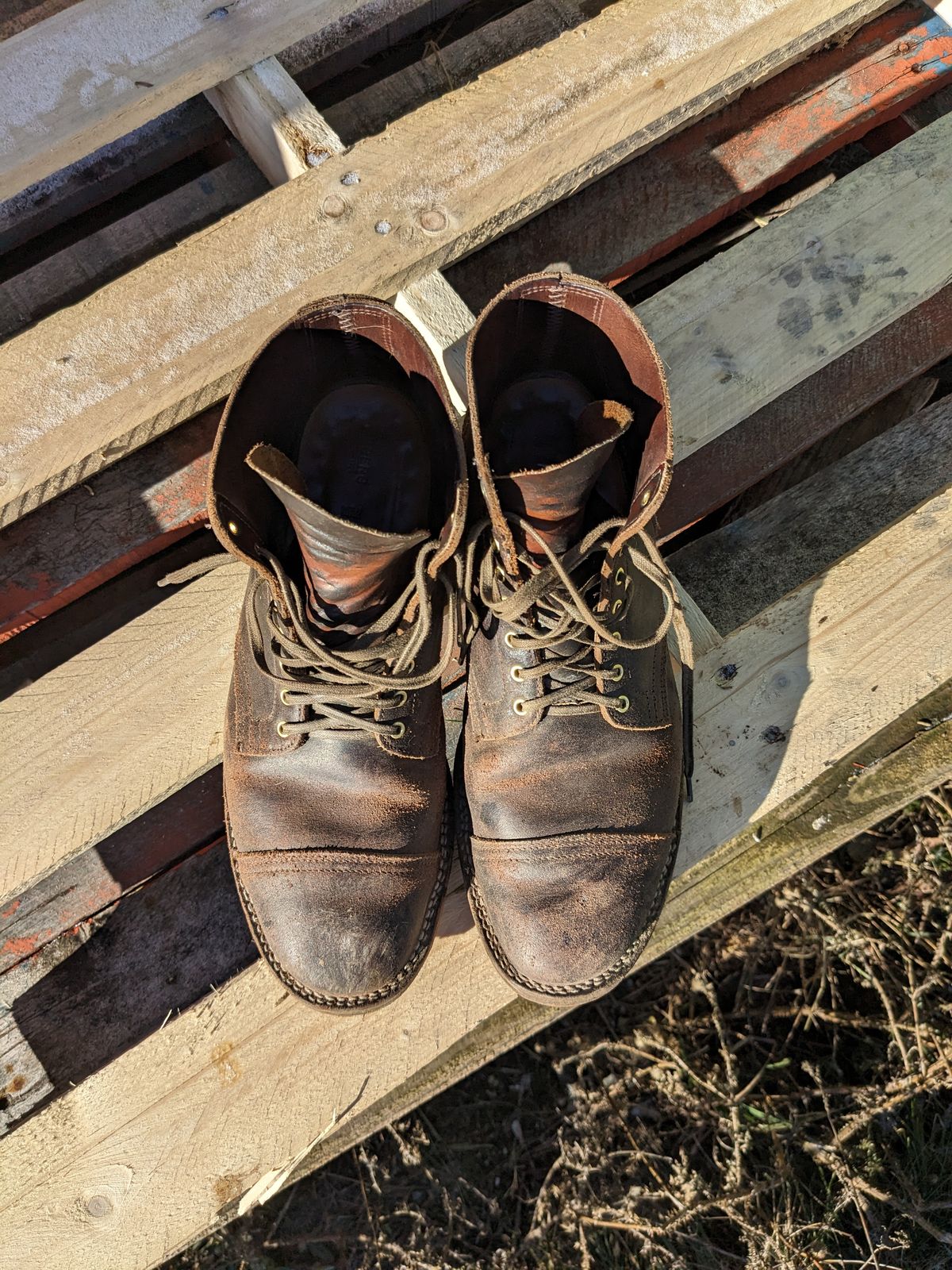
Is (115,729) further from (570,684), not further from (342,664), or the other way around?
(570,684)

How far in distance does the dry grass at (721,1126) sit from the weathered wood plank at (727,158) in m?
1.74

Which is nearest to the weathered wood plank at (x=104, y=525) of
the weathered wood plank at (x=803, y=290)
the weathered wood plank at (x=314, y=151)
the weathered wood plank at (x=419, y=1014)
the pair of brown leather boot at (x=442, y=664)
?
the pair of brown leather boot at (x=442, y=664)

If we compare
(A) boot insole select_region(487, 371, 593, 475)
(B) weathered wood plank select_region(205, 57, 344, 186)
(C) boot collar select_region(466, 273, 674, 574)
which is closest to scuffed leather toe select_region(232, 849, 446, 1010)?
(C) boot collar select_region(466, 273, 674, 574)

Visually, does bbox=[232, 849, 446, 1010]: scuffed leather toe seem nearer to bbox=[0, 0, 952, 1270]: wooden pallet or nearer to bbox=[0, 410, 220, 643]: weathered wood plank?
bbox=[0, 0, 952, 1270]: wooden pallet

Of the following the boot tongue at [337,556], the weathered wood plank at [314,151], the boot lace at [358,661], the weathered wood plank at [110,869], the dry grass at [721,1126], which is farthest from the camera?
the dry grass at [721,1126]

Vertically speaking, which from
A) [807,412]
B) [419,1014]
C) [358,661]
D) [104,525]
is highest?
[104,525]

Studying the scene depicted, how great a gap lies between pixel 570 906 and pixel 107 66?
72.3 inches

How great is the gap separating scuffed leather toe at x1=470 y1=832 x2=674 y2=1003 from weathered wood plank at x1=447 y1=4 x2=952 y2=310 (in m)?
1.21

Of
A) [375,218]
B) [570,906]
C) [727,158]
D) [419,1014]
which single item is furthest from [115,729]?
[727,158]

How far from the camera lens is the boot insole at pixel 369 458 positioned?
5.49 ft

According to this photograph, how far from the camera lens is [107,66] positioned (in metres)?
1.68

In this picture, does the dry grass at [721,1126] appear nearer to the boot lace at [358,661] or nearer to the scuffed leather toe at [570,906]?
the scuffed leather toe at [570,906]

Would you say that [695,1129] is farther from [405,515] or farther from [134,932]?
[405,515]

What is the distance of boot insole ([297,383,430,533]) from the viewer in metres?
1.67
